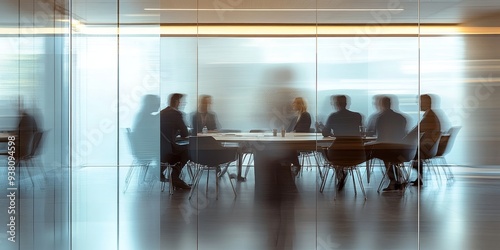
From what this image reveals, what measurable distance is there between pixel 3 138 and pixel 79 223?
106 centimetres

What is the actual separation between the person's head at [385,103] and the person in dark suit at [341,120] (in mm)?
236

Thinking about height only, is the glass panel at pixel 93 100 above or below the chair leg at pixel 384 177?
above

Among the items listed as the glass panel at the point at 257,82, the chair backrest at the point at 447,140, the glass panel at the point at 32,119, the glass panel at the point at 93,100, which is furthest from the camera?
the chair backrest at the point at 447,140

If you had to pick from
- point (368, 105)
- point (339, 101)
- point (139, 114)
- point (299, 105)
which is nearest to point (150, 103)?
point (139, 114)

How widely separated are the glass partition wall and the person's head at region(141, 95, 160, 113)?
2cm

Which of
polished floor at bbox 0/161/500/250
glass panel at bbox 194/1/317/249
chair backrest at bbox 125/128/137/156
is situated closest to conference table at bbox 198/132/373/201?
glass panel at bbox 194/1/317/249

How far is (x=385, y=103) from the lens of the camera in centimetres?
535

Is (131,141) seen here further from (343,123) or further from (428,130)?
(428,130)

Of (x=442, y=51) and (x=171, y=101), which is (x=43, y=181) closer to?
Answer: (x=171, y=101)

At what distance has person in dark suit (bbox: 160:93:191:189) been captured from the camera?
17.2ft

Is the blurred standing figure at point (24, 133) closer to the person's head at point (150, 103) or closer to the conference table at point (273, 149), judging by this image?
the person's head at point (150, 103)

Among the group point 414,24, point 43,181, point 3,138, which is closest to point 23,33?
point 3,138

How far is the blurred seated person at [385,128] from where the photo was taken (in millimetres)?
5336

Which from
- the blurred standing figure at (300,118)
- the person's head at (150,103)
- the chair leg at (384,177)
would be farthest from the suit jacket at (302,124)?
the person's head at (150,103)
